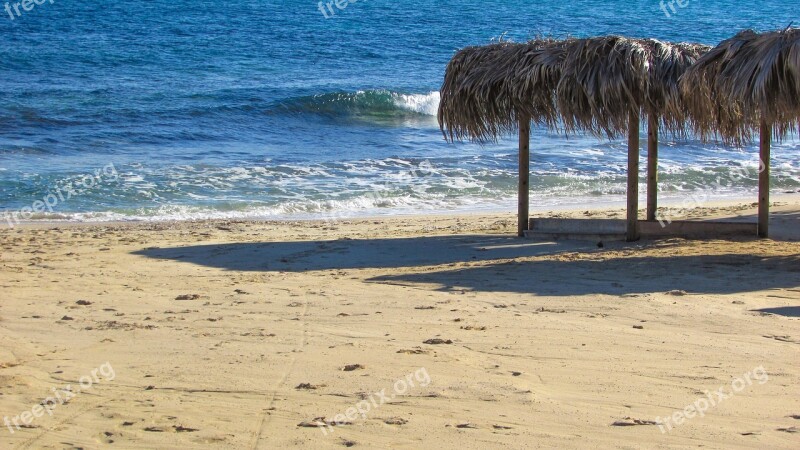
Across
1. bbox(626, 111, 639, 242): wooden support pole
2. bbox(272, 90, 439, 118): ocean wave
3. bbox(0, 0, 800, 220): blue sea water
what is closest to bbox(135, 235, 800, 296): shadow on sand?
bbox(626, 111, 639, 242): wooden support pole

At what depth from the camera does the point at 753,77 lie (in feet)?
24.1

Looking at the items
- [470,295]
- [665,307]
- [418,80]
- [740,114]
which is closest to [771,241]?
[740,114]

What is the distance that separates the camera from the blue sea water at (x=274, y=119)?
1333 cm

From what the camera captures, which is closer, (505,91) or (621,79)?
(621,79)

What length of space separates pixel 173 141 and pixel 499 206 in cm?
787

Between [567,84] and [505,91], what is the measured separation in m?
0.72

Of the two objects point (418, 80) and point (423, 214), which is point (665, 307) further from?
point (418, 80)

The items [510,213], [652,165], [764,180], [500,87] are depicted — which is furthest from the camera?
[510,213]

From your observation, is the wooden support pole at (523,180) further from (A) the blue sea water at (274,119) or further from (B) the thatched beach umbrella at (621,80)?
(A) the blue sea water at (274,119)

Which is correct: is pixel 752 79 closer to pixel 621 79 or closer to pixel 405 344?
pixel 621 79

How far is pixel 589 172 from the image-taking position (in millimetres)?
15281

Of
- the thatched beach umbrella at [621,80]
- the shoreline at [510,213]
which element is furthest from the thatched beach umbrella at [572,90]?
the shoreline at [510,213]

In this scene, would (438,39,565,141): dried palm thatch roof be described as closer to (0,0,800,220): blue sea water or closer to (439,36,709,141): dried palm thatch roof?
(439,36,709,141): dried palm thatch roof

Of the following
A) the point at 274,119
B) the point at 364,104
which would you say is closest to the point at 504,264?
the point at 274,119
